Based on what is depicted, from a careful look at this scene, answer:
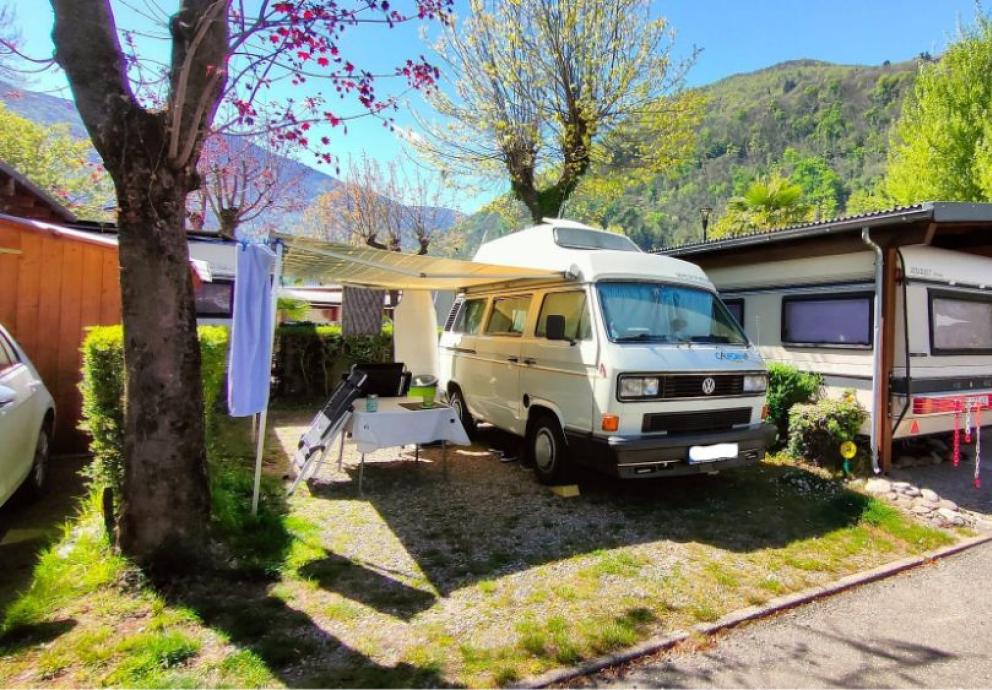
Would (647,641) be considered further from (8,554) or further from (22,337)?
(22,337)

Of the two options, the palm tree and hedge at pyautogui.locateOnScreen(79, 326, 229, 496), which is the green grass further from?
the palm tree

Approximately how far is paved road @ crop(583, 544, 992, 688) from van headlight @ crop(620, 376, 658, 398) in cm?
202

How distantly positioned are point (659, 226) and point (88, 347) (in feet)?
348

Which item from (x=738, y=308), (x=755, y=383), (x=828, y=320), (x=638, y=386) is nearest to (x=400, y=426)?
(x=638, y=386)

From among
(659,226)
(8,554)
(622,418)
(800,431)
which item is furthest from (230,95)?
(659,226)

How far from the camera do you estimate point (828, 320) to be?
7512 millimetres

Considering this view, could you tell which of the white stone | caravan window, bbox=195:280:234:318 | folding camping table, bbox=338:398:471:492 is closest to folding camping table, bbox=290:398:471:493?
folding camping table, bbox=338:398:471:492

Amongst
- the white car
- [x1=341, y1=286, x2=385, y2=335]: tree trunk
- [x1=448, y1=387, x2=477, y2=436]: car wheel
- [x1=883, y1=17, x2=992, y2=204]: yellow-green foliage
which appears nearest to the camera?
the white car

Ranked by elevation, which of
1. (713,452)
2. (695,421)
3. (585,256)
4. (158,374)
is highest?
(585,256)

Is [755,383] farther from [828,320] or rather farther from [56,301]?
[56,301]

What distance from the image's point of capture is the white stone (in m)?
5.99

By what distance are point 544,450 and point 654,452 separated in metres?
1.44

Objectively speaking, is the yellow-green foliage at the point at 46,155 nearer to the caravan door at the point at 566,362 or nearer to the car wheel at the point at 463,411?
the car wheel at the point at 463,411

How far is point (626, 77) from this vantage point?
Answer: 15.3 m
